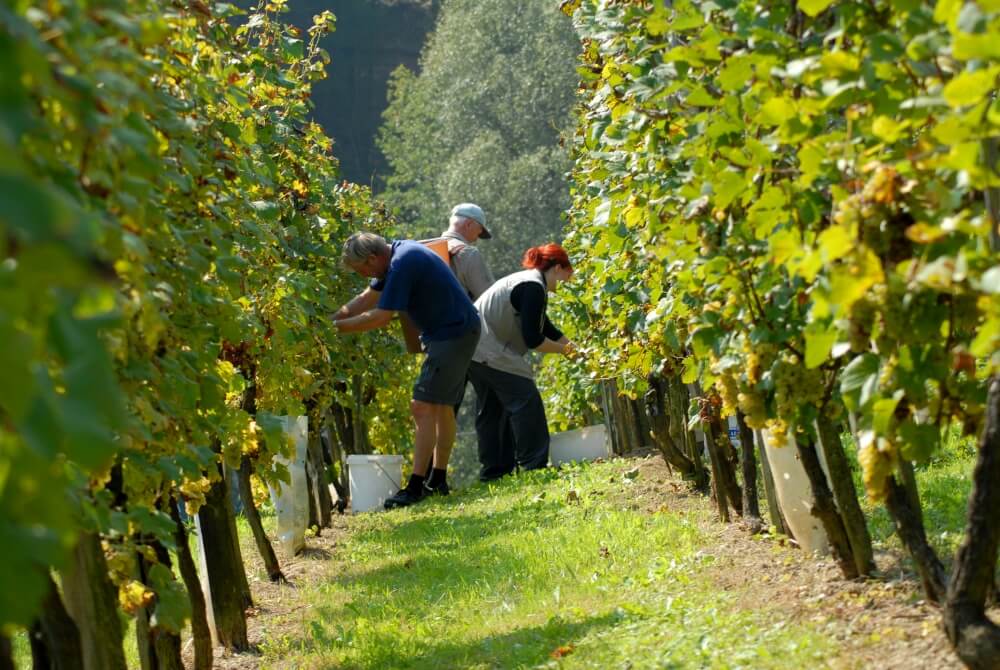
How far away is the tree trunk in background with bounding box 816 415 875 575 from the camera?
170 inches

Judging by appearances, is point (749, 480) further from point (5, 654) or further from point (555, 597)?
point (5, 654)

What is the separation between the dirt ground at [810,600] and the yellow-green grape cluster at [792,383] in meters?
0.65

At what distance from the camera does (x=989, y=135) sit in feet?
7.77

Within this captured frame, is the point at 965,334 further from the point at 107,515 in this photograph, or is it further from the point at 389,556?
the point at 389,556

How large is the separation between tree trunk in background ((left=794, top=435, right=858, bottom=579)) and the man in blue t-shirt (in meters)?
4.83

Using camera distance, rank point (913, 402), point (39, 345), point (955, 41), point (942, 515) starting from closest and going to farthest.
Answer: point (39, 345) < point (955, 41) < point (913, 402) < point (942, 515)

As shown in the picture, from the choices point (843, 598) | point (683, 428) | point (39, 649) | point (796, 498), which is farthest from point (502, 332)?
point (39, 649)

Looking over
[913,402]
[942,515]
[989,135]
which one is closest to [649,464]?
[942,515]

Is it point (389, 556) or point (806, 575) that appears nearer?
point (806, 575)

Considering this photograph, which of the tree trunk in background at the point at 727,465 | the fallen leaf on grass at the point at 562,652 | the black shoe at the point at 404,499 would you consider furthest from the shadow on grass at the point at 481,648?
the black shoe at the point at 404,499

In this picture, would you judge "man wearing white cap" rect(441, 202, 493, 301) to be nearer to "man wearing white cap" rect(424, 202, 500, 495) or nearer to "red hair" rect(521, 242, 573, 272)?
"man wearing white cap" rect(424, 202, 500, 495)

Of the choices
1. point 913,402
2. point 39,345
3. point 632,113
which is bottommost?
point 913,402

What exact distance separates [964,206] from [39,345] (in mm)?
2089

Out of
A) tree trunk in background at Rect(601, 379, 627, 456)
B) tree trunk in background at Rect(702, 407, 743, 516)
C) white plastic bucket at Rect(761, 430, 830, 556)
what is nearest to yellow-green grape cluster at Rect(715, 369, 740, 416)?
white plastic bucket at Rect(761, 430, 830, 556)
